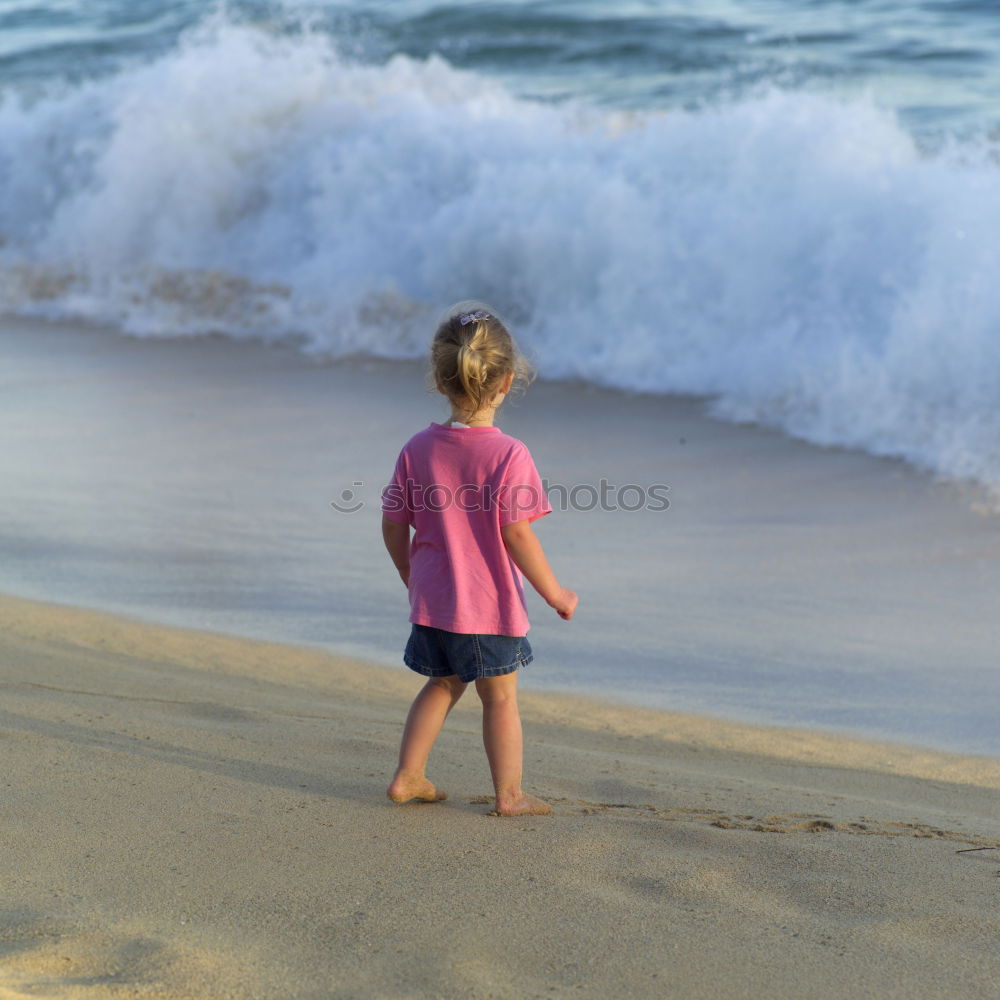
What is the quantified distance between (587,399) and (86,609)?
3631 mm

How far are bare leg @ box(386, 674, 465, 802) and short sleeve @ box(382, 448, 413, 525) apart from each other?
0.36 m

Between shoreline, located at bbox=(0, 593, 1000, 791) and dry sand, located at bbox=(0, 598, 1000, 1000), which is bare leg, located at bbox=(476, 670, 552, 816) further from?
shoreline, located at bbox=(0, 593, 1000, 791)

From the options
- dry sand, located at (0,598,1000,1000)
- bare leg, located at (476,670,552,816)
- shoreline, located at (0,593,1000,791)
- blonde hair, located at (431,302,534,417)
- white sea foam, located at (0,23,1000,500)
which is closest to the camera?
dry sand, located at (0,598,1000,1000)

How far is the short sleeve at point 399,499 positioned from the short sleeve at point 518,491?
22 cm

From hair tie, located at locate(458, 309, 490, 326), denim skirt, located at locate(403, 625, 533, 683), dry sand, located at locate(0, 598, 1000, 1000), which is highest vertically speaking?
hair tie, located at locate(458, 309, 490, 326)

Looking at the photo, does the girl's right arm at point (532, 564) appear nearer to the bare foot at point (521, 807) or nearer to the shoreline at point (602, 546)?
the bare foot at point (521, 807)

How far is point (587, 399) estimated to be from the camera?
7.34 meters

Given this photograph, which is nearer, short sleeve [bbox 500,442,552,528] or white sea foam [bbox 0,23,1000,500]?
short sleeve [bbox 500,442,552,528]

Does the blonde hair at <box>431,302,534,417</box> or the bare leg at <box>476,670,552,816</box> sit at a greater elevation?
the blonde hair at <box>431,302,534,417</box>

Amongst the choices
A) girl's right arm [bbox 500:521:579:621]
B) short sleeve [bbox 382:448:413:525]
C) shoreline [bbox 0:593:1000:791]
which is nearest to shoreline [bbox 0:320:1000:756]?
shoreline [bbox 0:593:1000:791]

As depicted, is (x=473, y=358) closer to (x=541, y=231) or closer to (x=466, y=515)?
(x=466, y=515)

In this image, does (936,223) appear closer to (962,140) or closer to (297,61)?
(962,140)

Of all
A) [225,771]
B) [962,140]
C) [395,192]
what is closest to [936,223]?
[962,140]

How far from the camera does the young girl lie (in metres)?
2.64
